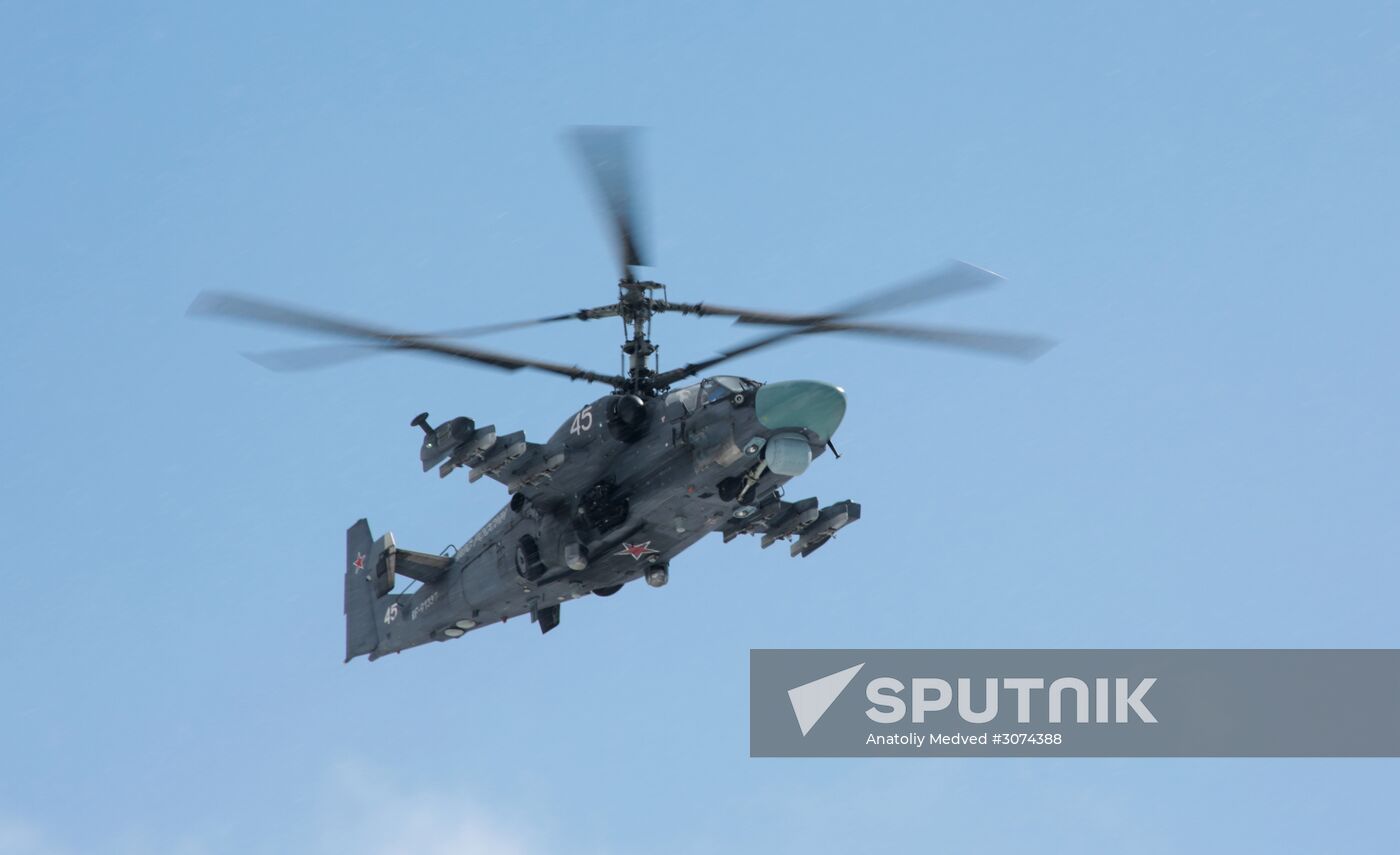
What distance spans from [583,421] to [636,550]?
3.15 m

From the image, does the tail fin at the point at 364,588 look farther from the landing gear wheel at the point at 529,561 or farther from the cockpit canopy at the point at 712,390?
the cockpit canopy at the point at 712,390

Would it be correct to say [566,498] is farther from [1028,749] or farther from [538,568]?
[1028,749]

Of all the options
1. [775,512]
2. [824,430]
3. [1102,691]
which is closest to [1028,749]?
[1102,691]

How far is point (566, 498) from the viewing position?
153ft

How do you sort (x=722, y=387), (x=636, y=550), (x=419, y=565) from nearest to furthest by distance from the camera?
(x=722, y=387), (x=636, y=550), (x=419, y=565)

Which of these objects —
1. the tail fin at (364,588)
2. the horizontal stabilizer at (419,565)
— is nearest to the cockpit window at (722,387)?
the horizontal stabilizer at (419,565)

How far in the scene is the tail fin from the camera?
5328 cm

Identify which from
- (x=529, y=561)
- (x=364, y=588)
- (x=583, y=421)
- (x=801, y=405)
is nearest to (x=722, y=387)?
(x=801, y=405)

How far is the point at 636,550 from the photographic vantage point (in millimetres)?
46281

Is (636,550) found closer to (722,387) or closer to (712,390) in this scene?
(712,390)

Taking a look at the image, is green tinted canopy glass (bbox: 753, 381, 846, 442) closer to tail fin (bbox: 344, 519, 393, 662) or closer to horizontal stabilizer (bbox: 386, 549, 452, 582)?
horizontal stabilizer (bbox: 386, 549, 452, 582)

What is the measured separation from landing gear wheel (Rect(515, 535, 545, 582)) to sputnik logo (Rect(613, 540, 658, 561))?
6.83 ft

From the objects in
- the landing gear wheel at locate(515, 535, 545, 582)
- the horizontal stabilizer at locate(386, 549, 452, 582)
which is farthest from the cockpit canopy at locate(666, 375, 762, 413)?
the horizontal stabilizer at locate(386, 549, 452, 582)

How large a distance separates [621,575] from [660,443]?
4030mm
